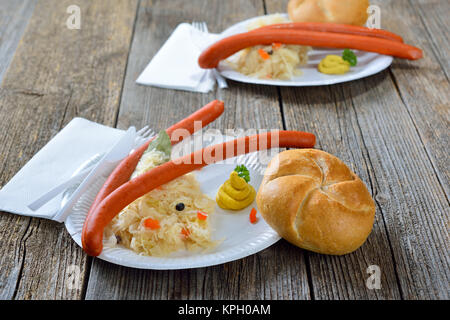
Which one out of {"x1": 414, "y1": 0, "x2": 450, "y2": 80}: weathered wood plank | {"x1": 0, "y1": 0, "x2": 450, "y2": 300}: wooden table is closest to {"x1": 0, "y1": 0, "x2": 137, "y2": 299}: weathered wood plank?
{"x1": 0, "y1": 0, "x2": 450, "y2": 300}: wooden table

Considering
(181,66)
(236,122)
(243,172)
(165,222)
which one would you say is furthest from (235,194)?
(181,66)

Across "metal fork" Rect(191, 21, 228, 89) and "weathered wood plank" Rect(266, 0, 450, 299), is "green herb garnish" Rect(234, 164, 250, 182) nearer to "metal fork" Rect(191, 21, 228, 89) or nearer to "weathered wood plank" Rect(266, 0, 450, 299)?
"weathered wood plank" Rect(266, 0, 450, 299)

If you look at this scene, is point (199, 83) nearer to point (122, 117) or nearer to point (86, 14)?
point (122, 117)

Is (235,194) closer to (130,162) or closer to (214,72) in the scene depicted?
(130,162)

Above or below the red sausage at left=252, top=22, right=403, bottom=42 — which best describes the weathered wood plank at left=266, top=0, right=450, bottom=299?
below

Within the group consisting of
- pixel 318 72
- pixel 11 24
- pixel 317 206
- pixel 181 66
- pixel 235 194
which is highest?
pixel 317 206

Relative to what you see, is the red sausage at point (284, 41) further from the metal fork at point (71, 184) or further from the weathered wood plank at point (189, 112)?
the metal fork at point (71, 184)

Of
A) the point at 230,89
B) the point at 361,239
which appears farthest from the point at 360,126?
the point at 361,239
